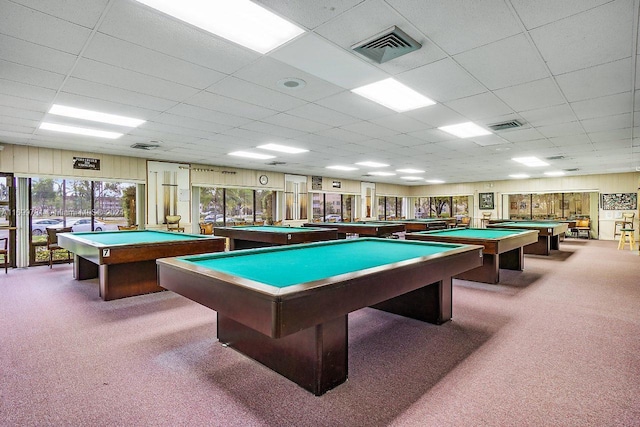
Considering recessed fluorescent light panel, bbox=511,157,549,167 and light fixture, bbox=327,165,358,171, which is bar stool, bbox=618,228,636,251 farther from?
light fixture, bbox=327,165,358,171

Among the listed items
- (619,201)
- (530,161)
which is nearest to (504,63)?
(530,161)

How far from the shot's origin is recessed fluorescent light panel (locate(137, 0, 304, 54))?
229 centimetres

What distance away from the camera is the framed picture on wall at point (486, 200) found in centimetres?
1584

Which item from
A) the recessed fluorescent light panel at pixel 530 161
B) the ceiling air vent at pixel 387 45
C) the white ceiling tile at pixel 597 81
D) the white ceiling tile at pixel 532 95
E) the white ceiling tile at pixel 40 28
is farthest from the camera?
the recessed fluorescent light panel at pixel 530 161

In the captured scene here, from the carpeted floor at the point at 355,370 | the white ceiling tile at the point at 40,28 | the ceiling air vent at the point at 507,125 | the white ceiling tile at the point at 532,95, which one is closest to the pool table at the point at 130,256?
the carpeted floor at the point at 355,370

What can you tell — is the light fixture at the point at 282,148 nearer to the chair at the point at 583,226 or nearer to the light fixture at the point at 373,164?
the light fixture at the point at 373,164

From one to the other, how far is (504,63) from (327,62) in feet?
5.54

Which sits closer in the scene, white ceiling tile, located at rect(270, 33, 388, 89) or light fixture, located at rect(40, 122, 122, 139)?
white ceiling tile, located at rect(270, 33, 388, 89)

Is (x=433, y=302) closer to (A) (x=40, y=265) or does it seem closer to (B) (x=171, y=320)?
(B) (x=171, y=320)

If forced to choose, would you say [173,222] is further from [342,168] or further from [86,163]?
[342,168]

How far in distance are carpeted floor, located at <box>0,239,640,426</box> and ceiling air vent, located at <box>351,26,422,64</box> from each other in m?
2.55

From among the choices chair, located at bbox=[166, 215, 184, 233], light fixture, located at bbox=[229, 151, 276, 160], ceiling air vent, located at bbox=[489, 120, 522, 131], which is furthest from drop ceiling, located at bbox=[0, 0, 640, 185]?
chair, located at bbox=[166, 215, 184, 233]

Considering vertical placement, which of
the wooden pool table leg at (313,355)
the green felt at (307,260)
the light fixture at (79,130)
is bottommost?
Result: the wooden pool table leg at (313,355)

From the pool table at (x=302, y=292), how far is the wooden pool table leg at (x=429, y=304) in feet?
0.04
